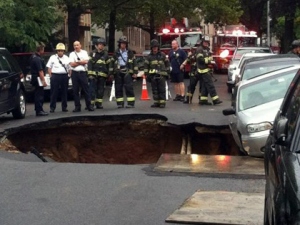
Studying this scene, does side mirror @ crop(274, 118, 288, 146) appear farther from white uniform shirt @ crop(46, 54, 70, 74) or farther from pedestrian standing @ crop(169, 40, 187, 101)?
pedestrian standing @ crop(169, 40, 187, 101)

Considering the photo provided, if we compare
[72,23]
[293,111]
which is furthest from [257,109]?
[72,23]

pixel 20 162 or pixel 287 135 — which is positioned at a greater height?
pixel 287 135

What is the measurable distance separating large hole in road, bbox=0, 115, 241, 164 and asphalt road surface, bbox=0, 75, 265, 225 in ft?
12.5

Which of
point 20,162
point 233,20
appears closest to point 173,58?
point 20,162

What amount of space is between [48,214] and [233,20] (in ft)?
141

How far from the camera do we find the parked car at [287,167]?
425cm

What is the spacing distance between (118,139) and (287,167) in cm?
1254

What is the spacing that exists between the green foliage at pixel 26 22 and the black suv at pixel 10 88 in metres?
6.31

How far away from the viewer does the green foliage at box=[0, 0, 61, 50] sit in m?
23.5

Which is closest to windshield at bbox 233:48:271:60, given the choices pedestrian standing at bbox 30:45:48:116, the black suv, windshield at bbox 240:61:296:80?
windshield at bbox 240:61:296:80

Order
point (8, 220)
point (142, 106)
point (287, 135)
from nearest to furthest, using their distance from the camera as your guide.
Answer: point (287, 135) < point (8, 220) < point (142, 106)

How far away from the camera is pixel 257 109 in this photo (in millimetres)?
11766

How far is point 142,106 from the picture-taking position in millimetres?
19547

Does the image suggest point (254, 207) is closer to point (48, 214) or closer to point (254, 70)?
point (48, 214)
